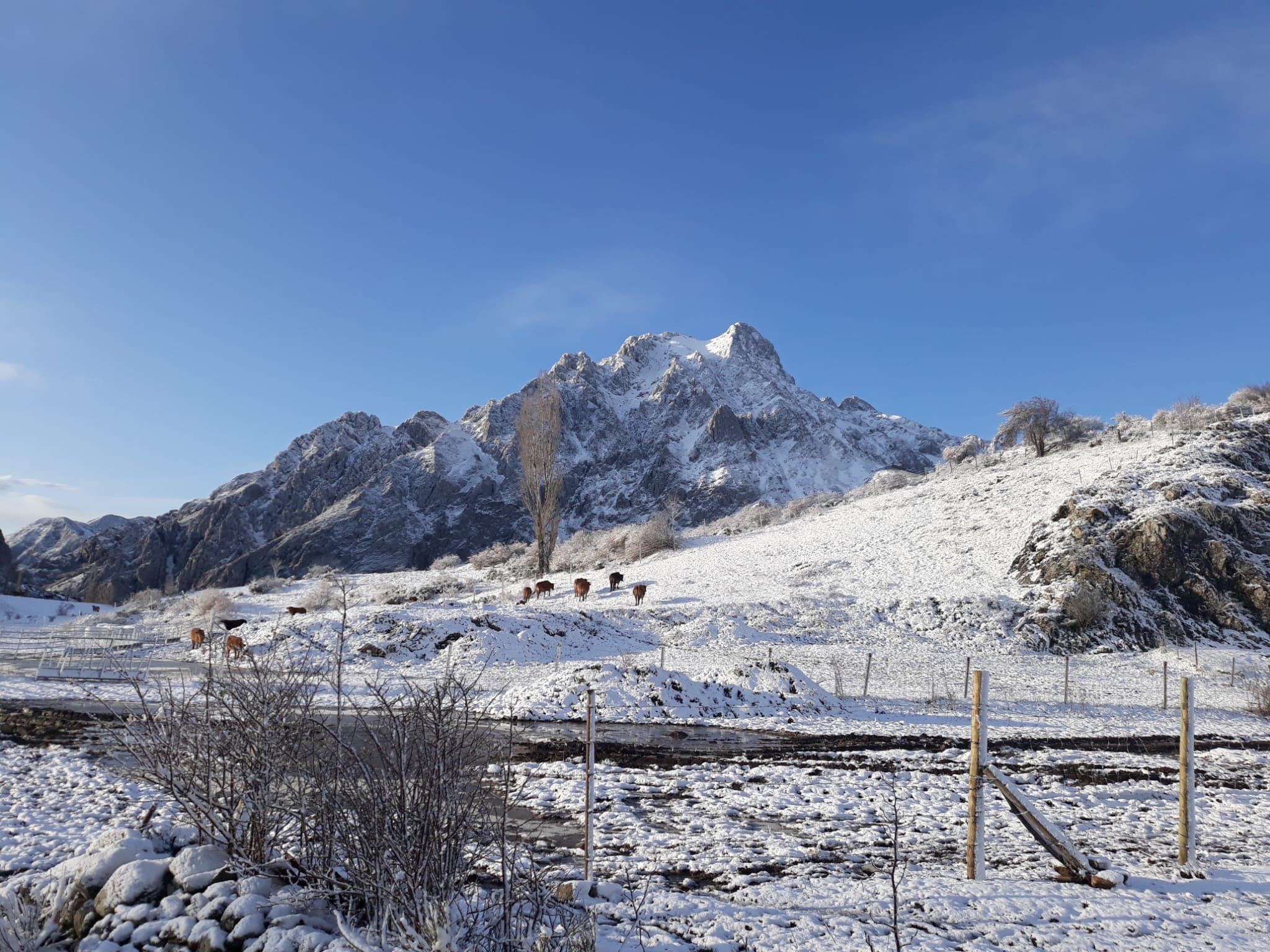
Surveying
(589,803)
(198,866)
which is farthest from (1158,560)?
(198,866)

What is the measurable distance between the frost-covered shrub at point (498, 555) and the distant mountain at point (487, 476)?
1477 inches

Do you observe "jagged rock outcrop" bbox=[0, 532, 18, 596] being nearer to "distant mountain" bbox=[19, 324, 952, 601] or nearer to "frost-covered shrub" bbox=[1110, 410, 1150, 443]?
"distant mountain" bbox=[19, 324, 952, 601]

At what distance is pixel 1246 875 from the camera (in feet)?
20.5

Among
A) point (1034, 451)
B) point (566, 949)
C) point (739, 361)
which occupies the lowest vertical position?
point (566, 949)

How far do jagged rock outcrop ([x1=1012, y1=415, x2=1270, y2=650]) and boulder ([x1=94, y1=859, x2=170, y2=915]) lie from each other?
29.0m

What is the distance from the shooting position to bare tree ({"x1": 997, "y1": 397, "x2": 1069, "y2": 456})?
160 ft

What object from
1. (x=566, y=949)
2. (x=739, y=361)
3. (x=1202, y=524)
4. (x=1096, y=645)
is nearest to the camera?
(x=566, y=949)

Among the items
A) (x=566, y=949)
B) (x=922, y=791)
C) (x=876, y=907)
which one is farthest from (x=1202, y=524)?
(x=566, y=949)

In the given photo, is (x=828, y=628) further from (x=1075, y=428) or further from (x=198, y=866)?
(x=1075, y=428)

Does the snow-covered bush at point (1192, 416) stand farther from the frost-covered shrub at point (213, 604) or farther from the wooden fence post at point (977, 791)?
the frost-covered shrub at point (213, 604)

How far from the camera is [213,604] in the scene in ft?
137

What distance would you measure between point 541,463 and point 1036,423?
113ft

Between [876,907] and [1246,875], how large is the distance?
364 centimetres

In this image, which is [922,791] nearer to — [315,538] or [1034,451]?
[1034,451]
